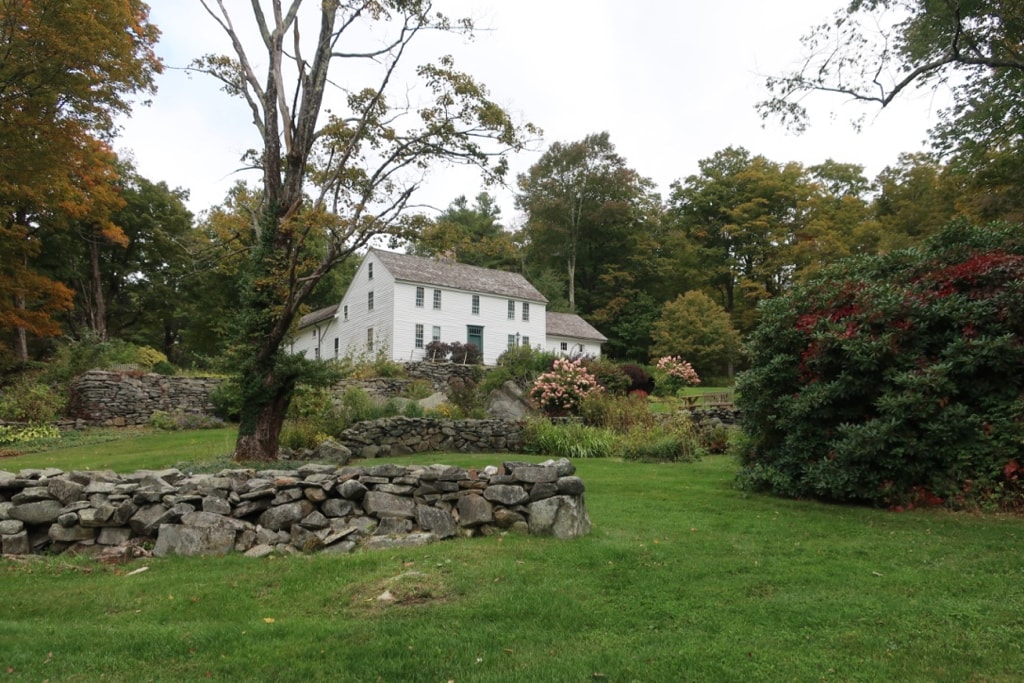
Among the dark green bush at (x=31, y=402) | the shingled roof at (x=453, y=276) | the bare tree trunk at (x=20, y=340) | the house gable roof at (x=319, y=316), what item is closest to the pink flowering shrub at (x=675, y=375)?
the shingled roof at (x=453, y=276)

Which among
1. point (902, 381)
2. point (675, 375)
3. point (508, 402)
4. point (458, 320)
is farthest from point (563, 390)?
point (458, 320)

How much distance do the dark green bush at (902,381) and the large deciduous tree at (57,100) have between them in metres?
18.3

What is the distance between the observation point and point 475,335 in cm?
3572

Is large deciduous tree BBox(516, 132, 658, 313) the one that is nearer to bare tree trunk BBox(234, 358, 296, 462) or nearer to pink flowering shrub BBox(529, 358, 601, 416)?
pink flowering shrub BBox(529, 358, 601, 416)

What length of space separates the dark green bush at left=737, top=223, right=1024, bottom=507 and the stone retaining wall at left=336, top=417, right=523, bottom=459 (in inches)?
272

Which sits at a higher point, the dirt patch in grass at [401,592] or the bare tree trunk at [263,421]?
the bare tree trunk at [263,421]

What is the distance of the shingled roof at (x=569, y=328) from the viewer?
39875mm

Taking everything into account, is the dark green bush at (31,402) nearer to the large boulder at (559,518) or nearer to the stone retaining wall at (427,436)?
the stone retaining wall at (427,436)

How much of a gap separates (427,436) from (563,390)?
4256 mm

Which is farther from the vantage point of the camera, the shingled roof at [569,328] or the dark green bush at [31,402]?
the shingled roof at [569,328]

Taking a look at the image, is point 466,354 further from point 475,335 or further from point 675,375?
point 675,375

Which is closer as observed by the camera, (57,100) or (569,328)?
(57,100)

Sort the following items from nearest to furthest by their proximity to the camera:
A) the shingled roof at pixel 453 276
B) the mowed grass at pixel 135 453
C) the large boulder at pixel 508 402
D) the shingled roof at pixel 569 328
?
the mowed grass at pixel 135 453, the large boulder at pixel 508 402, the shingled roof at pixel 453 276, the shingled roof at pixel 569 328

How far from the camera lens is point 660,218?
50938 millimetres
